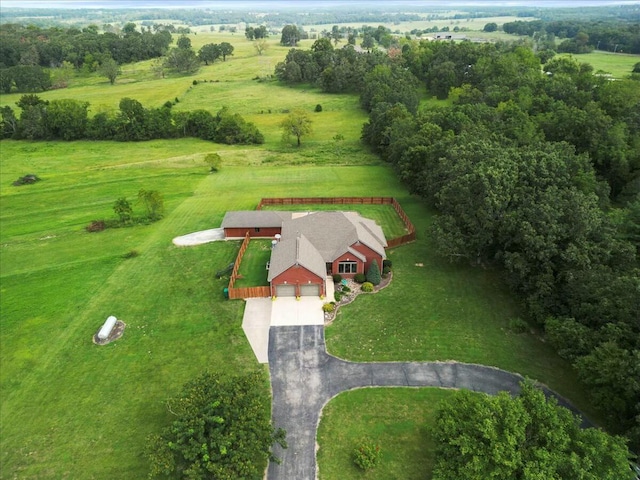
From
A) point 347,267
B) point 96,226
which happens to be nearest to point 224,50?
point 96,226

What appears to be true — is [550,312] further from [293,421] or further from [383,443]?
[293,421]

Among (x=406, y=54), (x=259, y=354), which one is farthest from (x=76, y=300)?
(x=406, y=54)

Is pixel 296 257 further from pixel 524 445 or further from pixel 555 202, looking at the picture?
pixel 524 445

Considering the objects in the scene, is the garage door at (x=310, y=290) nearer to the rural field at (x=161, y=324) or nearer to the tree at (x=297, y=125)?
the rural field at (x=161, y=324)

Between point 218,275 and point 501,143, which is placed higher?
point 501,143

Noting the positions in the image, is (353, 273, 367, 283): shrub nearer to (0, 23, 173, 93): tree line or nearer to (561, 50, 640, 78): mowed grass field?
(561, 50, 640, 78): mowed grass field

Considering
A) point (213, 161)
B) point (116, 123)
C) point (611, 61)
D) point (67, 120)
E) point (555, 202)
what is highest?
point (555, 202)

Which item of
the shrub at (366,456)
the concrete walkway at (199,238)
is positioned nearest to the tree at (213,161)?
the concrete walkway at (199,238)
